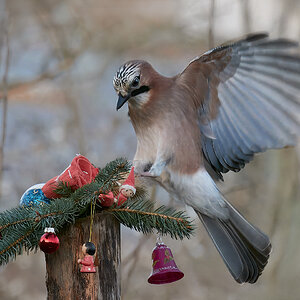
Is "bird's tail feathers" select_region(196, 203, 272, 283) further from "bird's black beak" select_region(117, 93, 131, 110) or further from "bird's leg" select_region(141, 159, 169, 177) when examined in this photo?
"bird's black beak" select_region(117, 93, 131, 110)

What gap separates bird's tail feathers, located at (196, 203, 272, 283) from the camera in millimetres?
2234

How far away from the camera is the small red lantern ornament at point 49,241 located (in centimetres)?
155

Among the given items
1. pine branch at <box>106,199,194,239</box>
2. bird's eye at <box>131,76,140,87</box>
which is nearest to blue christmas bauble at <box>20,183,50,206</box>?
pine branch at <box>106,199,194,239</box>

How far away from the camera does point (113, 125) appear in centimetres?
530

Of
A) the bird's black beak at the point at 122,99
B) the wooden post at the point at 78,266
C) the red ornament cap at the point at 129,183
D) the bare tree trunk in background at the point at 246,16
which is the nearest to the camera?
the wooden post at the point at 78,266

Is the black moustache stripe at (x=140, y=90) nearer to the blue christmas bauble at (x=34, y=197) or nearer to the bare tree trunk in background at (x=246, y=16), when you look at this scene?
the blue christmas bauble at (x=34, y=197)

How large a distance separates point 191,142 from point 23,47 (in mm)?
3384

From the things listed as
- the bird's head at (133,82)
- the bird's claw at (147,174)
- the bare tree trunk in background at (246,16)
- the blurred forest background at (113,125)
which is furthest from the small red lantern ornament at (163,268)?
the bare tree trunk in background at (246,16)

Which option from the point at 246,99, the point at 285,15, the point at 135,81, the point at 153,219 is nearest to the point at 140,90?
the point at 135,81

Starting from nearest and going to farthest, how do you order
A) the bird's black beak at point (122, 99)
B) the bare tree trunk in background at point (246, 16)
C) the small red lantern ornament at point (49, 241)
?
1. the small red lantern ornament at point (49, 241)
2. the bird's black beak at point (122, 99)
3. the bare tree trunk in background at point (246, 16)

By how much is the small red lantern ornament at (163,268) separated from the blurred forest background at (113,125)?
7.55 ft

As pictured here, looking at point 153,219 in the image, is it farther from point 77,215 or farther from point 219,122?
point 219,122

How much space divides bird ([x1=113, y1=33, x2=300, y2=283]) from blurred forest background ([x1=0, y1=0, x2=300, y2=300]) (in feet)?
6.09

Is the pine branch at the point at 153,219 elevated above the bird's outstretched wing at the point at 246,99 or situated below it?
below
